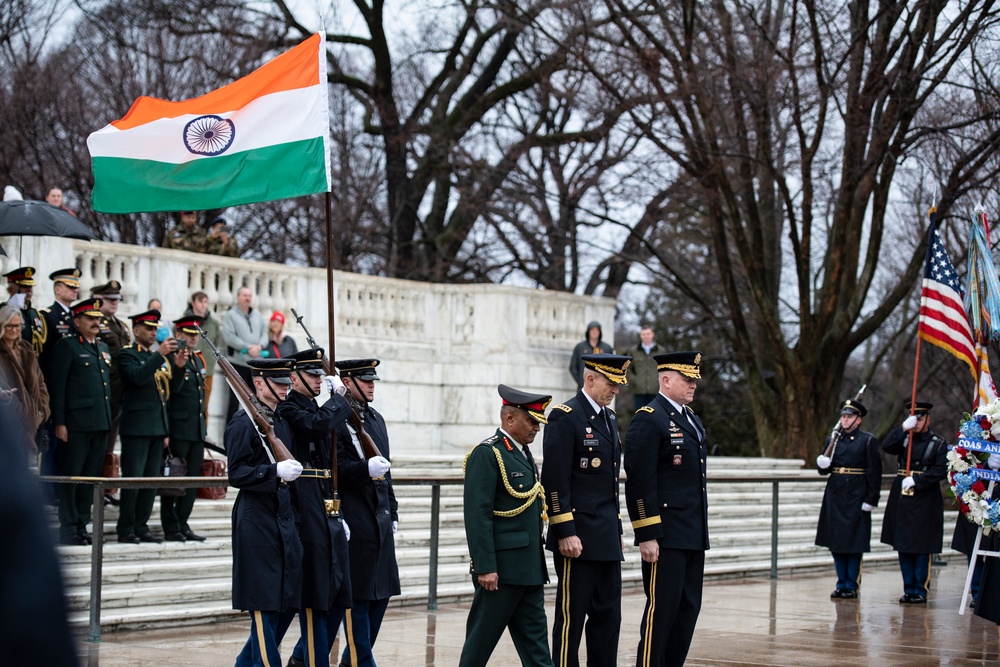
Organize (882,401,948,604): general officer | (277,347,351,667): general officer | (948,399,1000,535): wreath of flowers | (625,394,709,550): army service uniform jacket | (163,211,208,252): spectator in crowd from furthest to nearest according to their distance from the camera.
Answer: (163,211,208,252): spectator in crowd < (882,401,948,604): general officer < (948,399,1000,535): wreath of flowers < (625,394,709,550): army service uniform jacket < (277,347,351,667): general officer

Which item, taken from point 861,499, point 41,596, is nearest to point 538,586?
point 41,596

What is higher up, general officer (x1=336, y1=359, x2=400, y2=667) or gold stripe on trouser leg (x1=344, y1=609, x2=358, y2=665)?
general officer (x1=336, y1=359, x2=400, y2=667)

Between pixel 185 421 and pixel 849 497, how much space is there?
20.8ft

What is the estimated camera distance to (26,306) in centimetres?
1095

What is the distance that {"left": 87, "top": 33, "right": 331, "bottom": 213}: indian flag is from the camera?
8.37 meters

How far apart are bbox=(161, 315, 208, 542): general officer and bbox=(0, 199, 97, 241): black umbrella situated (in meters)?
1.65

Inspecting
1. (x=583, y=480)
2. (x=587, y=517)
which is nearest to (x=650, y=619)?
(x=587, y=517)

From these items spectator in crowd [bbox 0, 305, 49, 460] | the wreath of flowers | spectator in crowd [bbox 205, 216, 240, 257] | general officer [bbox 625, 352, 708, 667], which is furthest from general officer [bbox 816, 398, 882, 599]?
spectator in crowd [bbox 205, 216, 240, 257]

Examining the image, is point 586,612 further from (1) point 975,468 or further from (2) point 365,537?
(1) point 975,468

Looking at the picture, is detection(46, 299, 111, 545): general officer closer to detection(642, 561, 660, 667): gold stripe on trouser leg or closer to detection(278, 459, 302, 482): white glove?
detection(278, 459, 302, 482): white glove

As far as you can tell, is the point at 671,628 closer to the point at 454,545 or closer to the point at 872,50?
the point at 454,545

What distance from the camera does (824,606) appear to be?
12547 millimetres

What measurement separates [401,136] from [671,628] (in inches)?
880

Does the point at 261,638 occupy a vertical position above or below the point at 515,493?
below
